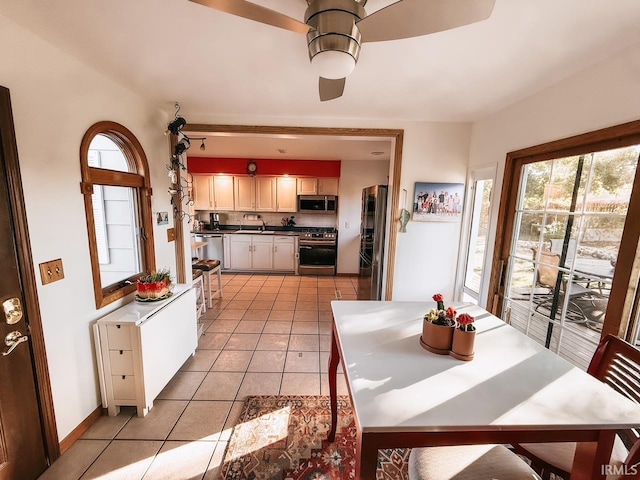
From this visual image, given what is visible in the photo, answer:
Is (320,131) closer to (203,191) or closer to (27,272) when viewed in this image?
(27,272)

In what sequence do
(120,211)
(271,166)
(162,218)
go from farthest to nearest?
(271,166), (162,218), (120,211)

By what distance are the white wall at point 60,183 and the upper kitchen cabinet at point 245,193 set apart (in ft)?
11.8

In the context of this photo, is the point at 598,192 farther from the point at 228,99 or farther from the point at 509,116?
the point at 228,99

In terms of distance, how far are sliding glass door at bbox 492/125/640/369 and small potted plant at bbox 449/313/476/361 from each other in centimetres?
→ 99

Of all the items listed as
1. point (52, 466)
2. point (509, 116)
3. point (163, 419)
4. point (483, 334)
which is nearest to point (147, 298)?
point (163, 419)

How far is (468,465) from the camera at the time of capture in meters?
0.99

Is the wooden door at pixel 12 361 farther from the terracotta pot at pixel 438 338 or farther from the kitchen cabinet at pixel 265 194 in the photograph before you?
the kitchen cabinet at pixel 265 194

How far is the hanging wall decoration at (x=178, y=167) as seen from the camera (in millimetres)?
2396

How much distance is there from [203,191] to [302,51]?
4.69m

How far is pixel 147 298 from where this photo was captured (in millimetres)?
1988

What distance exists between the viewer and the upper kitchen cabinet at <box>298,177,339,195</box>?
5.42m

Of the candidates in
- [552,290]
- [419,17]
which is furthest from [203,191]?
[552,290]

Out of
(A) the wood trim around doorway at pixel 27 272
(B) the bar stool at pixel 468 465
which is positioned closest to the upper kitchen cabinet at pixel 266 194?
(A) the wood trim around doorway at pixel 27 272

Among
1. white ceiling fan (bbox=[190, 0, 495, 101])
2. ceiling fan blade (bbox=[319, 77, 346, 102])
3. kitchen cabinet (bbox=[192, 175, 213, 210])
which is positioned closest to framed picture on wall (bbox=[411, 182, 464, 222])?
ceiling fan blade (bbox=[319, 77, 346, 102])
